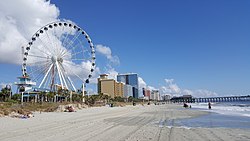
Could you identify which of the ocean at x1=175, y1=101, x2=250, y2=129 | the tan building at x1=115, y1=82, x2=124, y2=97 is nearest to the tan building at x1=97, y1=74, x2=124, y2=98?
the tan building at x1=115, y1=82, x2=124, y2=97

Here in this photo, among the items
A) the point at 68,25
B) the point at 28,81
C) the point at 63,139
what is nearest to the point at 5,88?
the point at 28,81

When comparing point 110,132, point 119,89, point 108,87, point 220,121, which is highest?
point 108,87

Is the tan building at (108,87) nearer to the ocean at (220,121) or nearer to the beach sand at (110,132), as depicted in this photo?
the ocean at (220,121)

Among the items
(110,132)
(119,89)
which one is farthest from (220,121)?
(119,89)

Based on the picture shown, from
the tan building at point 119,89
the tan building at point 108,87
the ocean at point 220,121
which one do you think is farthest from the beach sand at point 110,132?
the tan building at point 119,89

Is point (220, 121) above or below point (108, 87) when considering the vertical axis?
below

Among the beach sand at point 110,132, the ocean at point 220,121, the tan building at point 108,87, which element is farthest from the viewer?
the tan building at point 108,87

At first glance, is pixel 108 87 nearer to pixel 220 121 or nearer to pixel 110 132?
pixel 220 121

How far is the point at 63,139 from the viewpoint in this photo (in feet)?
29.8

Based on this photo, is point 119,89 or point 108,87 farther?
point 119,89

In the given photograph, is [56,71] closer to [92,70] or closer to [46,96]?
[92,70]

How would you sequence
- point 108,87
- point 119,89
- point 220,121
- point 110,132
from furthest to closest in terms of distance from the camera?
point 119,89
point 108,87
point 220,121
point 110,132

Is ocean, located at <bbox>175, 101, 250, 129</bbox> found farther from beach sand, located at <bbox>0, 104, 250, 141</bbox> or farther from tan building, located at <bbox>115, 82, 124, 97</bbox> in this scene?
tan building, located at <bbox>115, 82, 124, 97</bbox>

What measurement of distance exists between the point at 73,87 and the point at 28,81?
84.7ft
